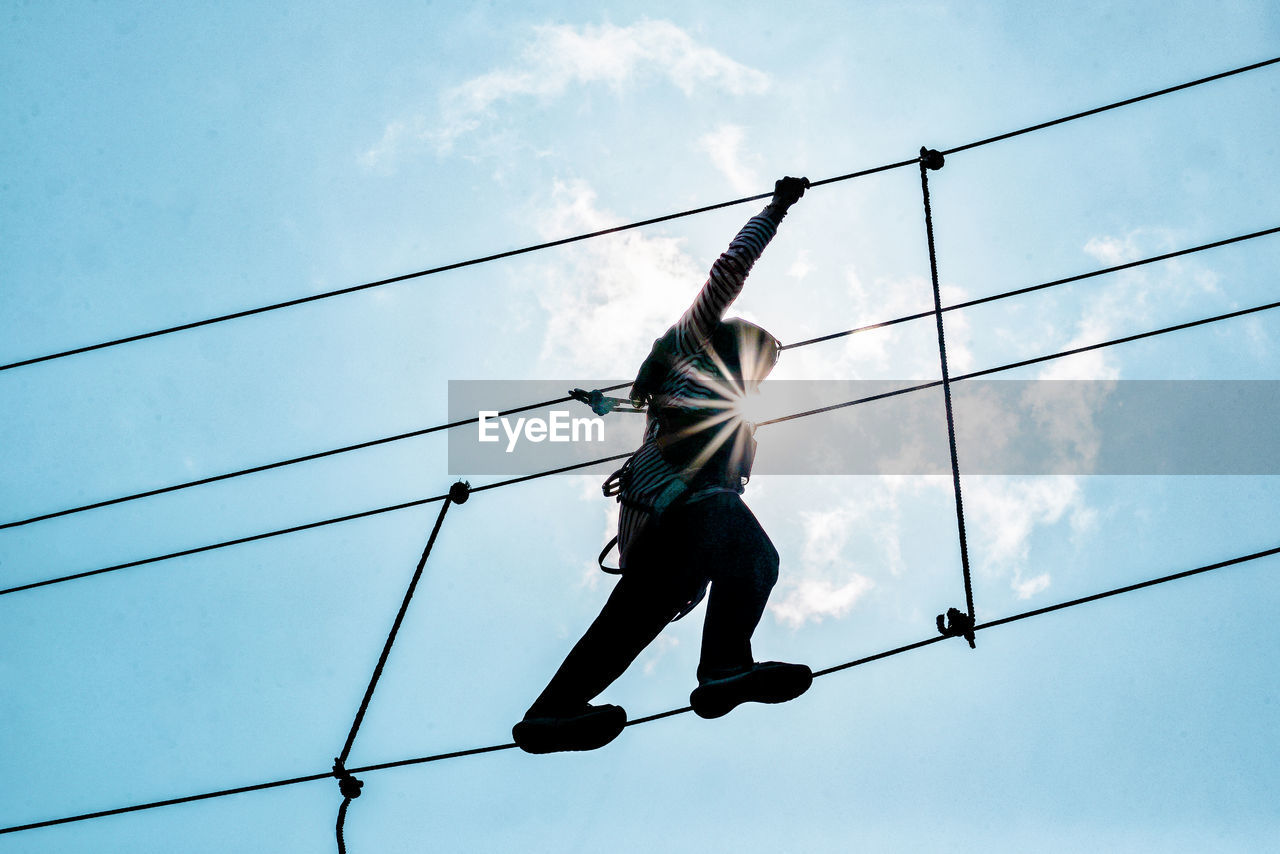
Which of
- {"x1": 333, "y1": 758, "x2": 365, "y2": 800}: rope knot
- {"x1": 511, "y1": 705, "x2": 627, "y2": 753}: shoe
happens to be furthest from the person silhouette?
{"x1": 333, "y1": 758, "x2": 365, "y2": 800}: rope knot

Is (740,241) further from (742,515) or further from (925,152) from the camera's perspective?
(925,152)

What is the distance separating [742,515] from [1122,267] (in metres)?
2.48

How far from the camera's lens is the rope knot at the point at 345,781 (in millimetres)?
3918

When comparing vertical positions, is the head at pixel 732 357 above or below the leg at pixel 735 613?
above

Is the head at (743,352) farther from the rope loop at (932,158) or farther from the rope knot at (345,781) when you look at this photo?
the rope knot at (345,781)

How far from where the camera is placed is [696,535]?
11.8 ft

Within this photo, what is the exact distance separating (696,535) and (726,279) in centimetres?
96

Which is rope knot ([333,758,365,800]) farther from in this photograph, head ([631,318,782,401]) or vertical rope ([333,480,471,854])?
head ([631,318,782,401])

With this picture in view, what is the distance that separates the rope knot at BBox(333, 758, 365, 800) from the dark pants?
1.00 metres

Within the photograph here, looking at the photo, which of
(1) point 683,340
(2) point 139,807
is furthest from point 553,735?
(2) point 139,807

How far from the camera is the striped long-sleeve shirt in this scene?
3703mm

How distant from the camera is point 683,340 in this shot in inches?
153

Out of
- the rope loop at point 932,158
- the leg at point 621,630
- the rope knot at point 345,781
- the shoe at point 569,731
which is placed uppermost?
the rope loop at point 932,158

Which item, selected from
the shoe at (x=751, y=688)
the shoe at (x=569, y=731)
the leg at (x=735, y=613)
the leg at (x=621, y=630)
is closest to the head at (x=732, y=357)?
the leg at (x=735, y=613)
